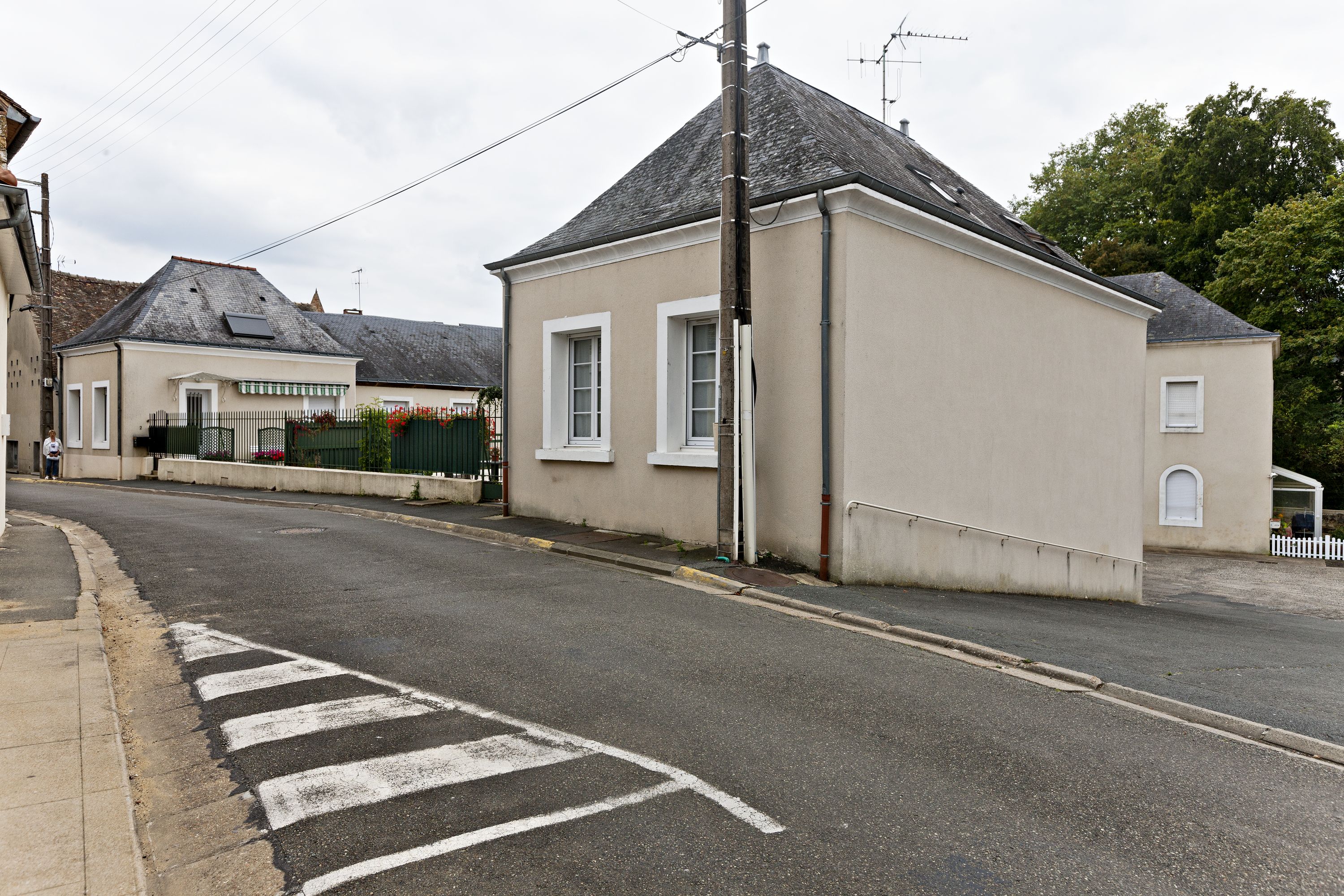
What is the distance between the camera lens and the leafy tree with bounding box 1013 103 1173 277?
37.9 m

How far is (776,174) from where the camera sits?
1046 centimetres

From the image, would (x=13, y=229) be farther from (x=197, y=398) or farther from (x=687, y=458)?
(x=197, y=398)

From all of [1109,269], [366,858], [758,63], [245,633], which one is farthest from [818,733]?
[1109,269]

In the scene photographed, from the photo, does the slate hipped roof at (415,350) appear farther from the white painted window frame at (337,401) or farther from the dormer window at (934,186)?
the dormer window at (934,186)

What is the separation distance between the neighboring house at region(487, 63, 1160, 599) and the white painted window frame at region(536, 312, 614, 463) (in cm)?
3

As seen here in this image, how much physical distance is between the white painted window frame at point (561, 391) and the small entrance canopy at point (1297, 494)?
80.9ft

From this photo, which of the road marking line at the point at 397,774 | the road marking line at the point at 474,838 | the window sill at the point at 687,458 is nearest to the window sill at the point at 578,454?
the window sill at the point at 687,458

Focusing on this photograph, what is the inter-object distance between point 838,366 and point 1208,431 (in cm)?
2237

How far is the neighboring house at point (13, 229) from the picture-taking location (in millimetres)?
8617

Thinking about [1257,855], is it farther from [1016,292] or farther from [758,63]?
[758,63]

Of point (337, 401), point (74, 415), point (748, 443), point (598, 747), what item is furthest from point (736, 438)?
point (74, 415)

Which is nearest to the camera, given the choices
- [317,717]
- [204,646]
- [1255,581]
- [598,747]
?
[598,747]

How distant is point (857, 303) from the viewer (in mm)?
9547

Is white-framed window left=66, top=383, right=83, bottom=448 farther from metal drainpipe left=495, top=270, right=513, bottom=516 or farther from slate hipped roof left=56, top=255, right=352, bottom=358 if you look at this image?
metal drainpipe left=495, top=270, right=513, bottom=516
